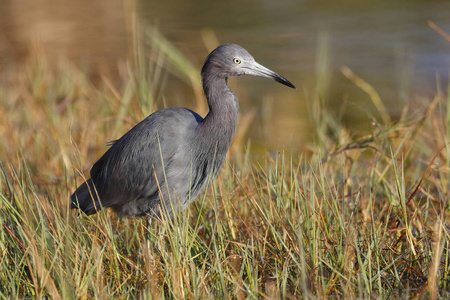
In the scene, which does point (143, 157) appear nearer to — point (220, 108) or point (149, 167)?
point (149, 167)

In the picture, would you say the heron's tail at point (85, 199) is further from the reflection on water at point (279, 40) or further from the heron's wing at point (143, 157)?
the reflection on water at point (279, 40)

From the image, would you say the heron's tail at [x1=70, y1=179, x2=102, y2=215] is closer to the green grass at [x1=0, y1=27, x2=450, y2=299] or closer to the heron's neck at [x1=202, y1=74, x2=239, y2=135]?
the green grass at [x1=0, y1=27, x2=450, y2=299]

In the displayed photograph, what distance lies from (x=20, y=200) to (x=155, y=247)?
800mm

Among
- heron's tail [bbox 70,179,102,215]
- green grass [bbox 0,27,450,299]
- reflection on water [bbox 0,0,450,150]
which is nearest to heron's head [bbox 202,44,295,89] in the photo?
green grass [bbox 0,27,450,299]

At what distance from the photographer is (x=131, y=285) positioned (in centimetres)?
312

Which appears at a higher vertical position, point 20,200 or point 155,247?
point 20,200

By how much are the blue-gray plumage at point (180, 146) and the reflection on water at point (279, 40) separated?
1.89 meters

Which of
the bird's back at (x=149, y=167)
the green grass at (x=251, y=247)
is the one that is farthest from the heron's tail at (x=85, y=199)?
the green grass at (x=251, y=247)

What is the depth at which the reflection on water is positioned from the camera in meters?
6.96

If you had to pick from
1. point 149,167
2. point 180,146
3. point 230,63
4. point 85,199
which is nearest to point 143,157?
point 149,167

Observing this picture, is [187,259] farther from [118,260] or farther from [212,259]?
[118,260]

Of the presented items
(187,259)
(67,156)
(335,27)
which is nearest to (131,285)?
(187,259)

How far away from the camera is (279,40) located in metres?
10.2

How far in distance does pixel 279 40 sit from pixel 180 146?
691cm
